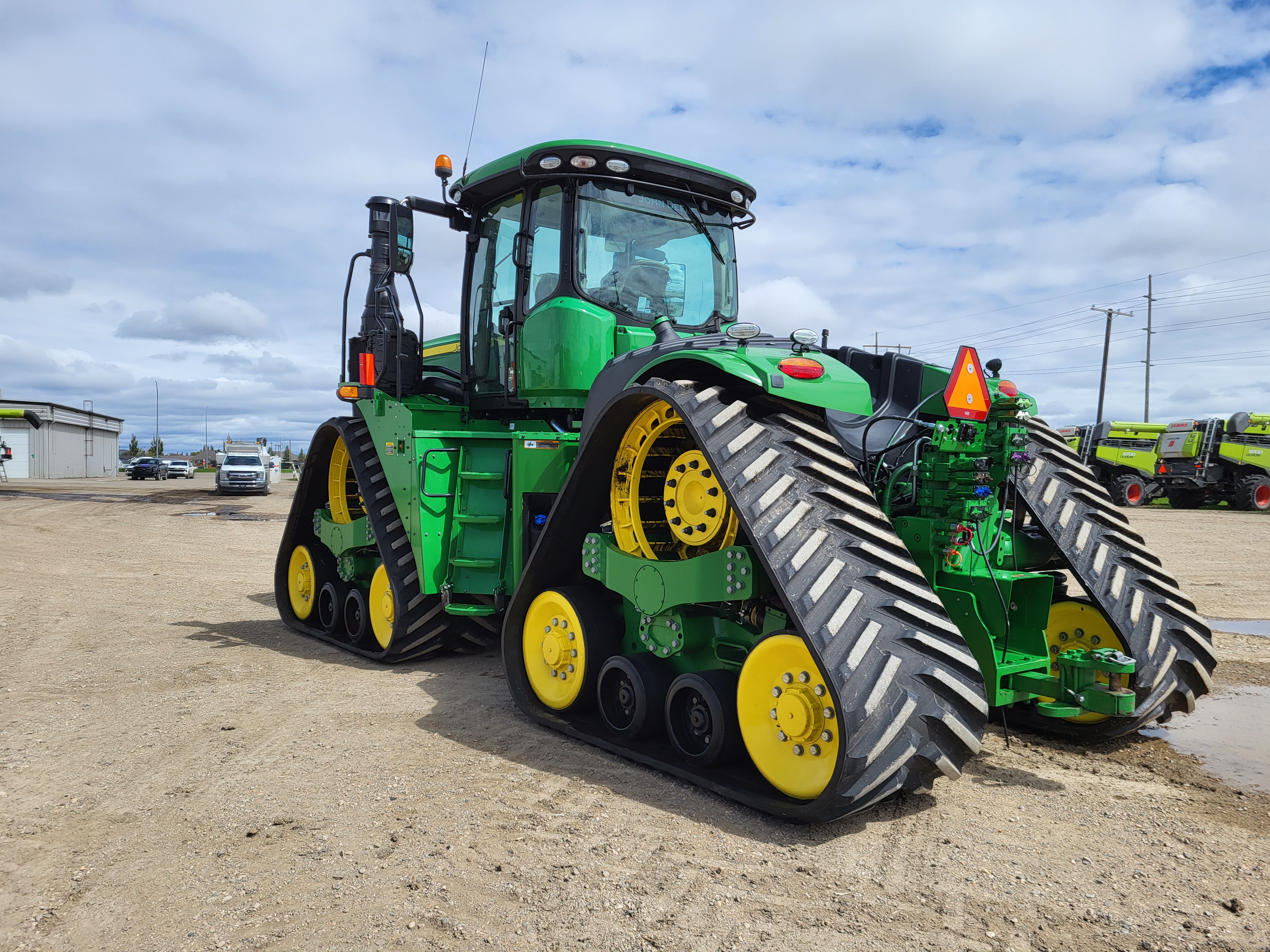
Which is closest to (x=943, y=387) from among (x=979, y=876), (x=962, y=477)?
(x=962, y=477)

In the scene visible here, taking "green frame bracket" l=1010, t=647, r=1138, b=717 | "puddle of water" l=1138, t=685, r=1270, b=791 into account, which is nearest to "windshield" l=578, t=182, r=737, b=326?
"green frame bracket" l=1010, t=647, r=1138, b=717

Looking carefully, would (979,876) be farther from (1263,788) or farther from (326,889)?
(326,889)

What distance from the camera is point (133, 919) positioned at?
116 inches

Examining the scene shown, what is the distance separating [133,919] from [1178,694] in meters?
4.70

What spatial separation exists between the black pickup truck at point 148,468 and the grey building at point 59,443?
20.5 feet

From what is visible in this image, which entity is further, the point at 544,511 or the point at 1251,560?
the point at 1251,560

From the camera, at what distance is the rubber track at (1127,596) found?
14.5 ft

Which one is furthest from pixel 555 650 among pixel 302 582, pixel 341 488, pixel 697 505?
pixel 302 582

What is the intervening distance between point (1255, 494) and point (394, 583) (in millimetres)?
25948

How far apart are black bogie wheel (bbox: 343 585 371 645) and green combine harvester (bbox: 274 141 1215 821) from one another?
0.04 m

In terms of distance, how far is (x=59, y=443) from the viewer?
196 ft

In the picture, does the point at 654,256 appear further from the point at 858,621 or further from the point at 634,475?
the point at 858,621

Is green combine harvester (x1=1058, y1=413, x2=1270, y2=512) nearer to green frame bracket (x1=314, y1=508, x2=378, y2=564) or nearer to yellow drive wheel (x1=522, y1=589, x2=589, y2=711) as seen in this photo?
green frame bracket (x1=314, y1=508, x2=378, y2=564)

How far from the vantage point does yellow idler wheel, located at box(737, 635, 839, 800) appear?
3406 millimetres
